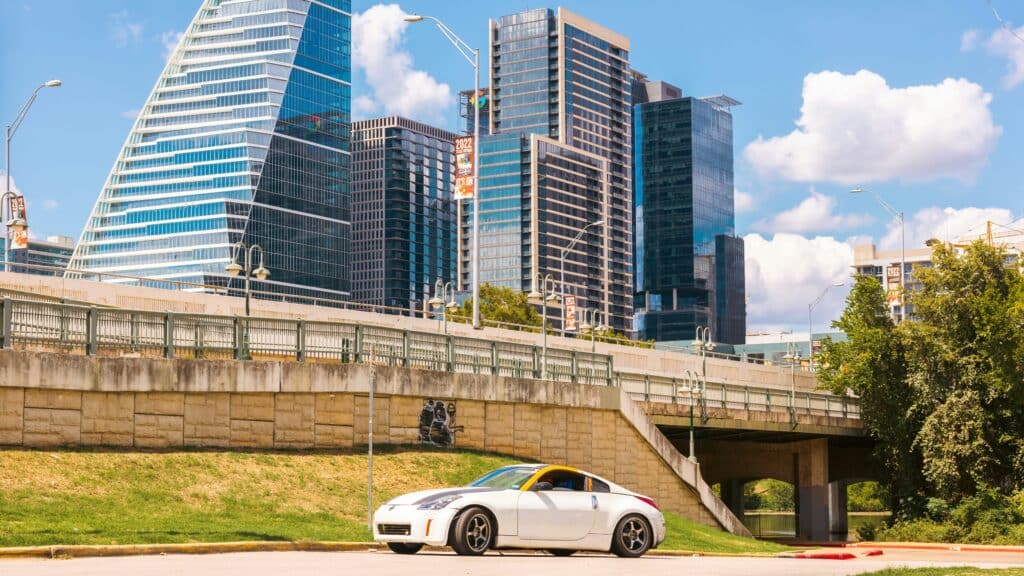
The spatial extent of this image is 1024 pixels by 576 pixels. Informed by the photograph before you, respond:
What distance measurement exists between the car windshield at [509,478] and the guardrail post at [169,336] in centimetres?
971

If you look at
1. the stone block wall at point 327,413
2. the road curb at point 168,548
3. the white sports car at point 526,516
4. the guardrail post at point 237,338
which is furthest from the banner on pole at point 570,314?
the road curb at point 168,548

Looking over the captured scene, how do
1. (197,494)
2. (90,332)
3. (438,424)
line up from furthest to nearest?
(438,424) → (90,332) → (197,494)

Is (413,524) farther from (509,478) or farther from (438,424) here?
(438,424)

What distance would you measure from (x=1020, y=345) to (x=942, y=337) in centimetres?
410

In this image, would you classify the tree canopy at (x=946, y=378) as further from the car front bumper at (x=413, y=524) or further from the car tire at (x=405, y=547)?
the car front bumper at (x=413, y=524)

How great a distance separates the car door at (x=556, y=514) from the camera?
2070 centimetres

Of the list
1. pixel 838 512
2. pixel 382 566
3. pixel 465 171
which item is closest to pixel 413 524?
pixel 382 566

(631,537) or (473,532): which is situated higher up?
(473,532)

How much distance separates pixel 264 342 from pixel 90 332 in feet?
15.1

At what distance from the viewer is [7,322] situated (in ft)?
85.1

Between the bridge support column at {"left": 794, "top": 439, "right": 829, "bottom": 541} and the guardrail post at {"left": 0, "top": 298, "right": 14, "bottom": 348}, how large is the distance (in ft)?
158

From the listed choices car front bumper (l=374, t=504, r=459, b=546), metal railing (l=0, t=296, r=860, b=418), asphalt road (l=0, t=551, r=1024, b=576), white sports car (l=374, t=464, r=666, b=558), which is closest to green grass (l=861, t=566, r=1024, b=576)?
asphalt road (l=0, t=551, r=1024, b=576)

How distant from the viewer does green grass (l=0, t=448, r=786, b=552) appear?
2186cm

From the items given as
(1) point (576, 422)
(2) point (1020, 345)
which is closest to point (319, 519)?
(1) point (576, 422)
